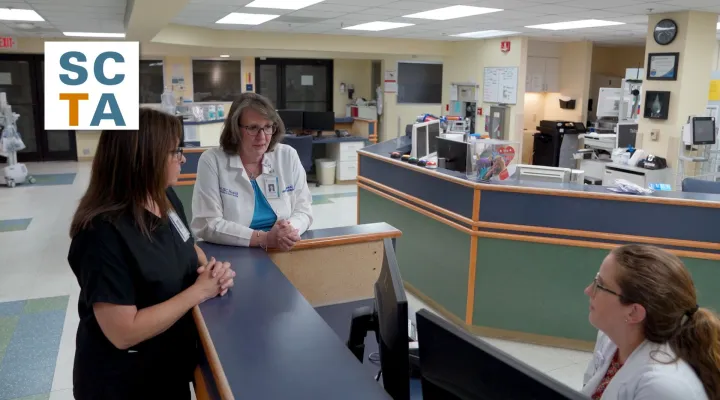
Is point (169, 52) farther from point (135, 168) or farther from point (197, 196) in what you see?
point (135, 168)

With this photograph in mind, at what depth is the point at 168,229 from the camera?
1446 millimetres

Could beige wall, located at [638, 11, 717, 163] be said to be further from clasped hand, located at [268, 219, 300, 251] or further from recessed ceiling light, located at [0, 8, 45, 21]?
recessed ceiling light, located at [0, 8, 45, 21]

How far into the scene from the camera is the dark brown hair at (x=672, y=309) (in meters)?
1.26

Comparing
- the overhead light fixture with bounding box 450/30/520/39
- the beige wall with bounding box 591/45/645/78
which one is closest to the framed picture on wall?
the overhead light fixture with bounding box 450/30/520/39

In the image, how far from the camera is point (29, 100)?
35.8 ft

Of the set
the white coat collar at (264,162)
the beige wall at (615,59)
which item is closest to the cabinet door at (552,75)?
the beige wall at (615,59)

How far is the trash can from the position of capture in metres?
9.14

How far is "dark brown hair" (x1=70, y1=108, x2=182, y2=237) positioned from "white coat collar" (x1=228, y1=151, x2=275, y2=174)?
75cm

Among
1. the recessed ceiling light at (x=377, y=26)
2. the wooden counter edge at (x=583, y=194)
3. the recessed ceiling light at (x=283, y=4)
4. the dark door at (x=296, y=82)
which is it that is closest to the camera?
the wooden counter edge at (x=583, y=194)

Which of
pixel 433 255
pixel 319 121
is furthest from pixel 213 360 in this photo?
pixel 319 121

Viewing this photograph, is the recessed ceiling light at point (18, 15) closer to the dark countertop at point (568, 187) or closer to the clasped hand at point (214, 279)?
the dark countertop at point (568, 187)

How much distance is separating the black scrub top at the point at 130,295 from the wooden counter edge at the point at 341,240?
0.60 metres

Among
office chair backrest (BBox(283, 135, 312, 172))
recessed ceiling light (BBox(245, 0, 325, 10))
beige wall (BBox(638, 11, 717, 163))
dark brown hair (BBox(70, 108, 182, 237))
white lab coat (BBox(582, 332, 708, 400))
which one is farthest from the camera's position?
office chair backrest (BBox(283, 135, 312, 172))

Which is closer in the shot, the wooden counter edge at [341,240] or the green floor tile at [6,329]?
the wooden counter edge at [341,240]
